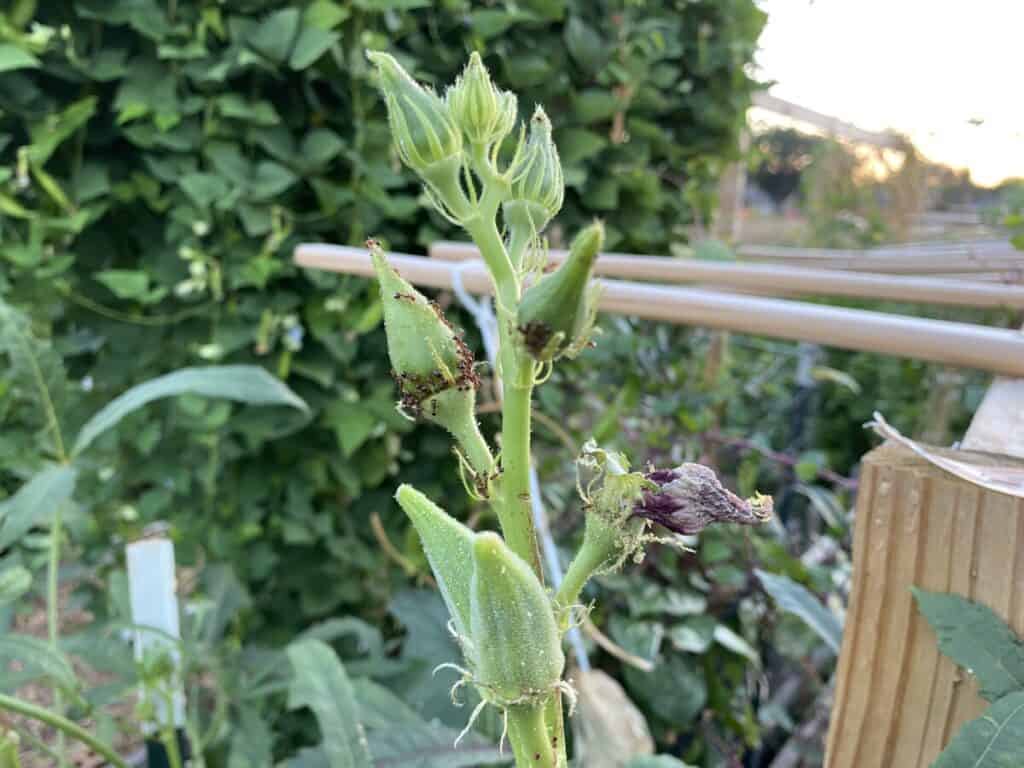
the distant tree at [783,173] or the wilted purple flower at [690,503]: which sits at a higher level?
the distant tree at [783,173]

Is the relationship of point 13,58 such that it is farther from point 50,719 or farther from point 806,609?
point 806,609

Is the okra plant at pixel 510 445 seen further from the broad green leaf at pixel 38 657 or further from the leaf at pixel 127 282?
the leaf at pixel 127 282

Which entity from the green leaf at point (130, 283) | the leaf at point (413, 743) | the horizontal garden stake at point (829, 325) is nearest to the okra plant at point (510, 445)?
the horizontal garden stake at point (829, 325)

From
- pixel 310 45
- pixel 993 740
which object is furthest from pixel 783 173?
pixel 993 740

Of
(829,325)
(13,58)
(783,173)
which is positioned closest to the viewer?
(829,325)

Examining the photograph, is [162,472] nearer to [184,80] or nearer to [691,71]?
[184,80]

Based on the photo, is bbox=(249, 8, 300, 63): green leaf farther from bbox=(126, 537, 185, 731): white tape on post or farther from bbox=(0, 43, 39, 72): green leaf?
bbox=(126, 537, 185, 731): white tape on post

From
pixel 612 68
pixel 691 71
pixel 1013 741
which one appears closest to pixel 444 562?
pixel 1013 741
